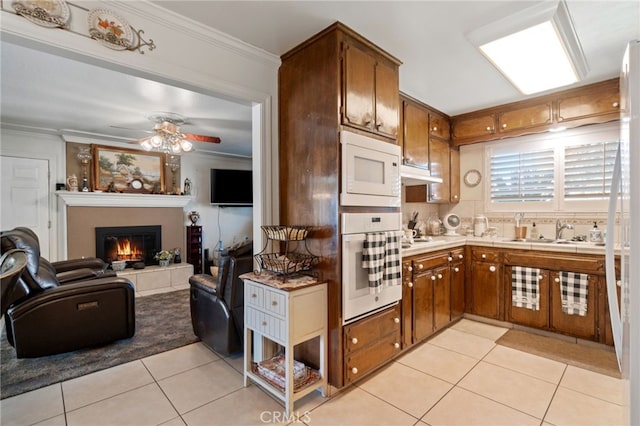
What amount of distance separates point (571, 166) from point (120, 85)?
4676 mm

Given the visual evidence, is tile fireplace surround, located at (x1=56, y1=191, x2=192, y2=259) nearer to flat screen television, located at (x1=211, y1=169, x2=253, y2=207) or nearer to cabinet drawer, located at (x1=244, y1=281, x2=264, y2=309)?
flat screen television, located at (x1=211, y1=169, x2=253, y2=207)

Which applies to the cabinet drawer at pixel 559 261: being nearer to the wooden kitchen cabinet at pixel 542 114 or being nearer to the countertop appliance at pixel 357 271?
the wooden kitchen cabinet at pixel 542 114

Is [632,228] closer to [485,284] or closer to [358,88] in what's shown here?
[358,88]

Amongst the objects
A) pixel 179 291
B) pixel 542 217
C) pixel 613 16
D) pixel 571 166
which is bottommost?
pixel 179 291

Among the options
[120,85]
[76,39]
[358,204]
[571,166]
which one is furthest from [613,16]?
[120,85]

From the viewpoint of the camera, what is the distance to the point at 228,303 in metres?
2.42

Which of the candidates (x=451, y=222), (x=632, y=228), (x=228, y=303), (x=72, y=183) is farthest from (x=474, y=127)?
(x=72, y=183)

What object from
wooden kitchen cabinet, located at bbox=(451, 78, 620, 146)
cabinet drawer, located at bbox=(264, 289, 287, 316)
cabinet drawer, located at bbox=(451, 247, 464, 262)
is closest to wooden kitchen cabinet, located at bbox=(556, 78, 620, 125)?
wooden kitchen cabinet, located at bbox=(451, 78, 620, 146)

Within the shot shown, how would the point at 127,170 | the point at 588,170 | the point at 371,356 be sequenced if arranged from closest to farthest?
Result: 1. the point at 371,356
2. the point at 588,170
3. the point at 127,170

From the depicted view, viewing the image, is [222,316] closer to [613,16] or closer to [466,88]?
[466,88]

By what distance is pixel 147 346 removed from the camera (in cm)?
276

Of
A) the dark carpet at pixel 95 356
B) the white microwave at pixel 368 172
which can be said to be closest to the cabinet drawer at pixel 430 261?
the white microwave at pixel 368 172

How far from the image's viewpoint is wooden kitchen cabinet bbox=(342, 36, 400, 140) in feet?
6.68

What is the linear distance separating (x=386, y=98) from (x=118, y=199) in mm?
4702
